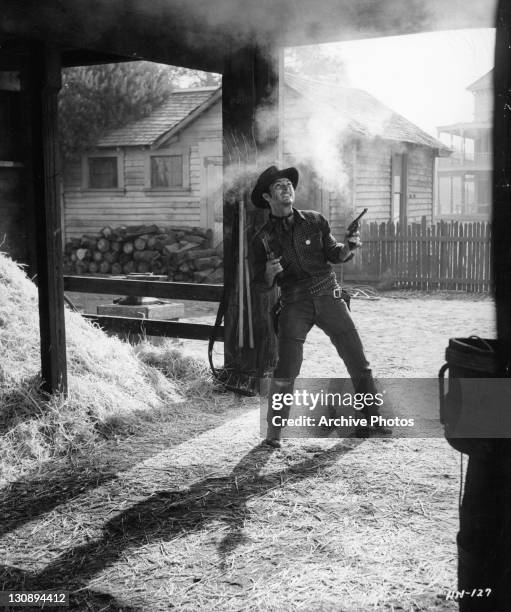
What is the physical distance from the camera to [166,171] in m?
21.2

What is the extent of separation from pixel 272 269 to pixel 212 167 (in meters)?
15.6

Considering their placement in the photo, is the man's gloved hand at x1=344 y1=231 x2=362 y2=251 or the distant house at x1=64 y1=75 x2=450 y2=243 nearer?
the man's gloved hand at x1=344 y1=231 x2=362 y2=251

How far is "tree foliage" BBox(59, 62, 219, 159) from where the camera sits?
73.7ft

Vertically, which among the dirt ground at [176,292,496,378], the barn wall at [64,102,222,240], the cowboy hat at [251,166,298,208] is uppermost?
the barn wall at [64,102,222,240]

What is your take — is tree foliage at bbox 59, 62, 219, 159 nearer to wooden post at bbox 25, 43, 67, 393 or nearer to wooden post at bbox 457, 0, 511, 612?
wooden post at bbox 25, 43, 67, 393

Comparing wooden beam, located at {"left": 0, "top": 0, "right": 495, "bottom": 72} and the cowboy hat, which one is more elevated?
wooden beam, located at {"left": 0, "top": 0, "right": 495, "bottom": 72}

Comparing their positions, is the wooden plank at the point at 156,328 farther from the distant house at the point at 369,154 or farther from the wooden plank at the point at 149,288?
the distant house at the point at 369,154

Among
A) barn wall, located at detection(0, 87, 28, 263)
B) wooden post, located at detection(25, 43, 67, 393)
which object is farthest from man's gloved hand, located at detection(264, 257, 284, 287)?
barn wall, located at detection(0, 87, 28, 263)

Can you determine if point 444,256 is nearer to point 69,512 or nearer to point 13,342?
point 13,342

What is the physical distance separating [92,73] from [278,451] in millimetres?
21805

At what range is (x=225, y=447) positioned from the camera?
17.3 ft

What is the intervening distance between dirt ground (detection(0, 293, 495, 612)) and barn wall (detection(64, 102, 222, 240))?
15192 mm

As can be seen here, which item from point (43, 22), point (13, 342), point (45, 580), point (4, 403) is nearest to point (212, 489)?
point (45, 580)

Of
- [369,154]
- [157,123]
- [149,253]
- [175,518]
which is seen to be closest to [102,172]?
[157,123]
